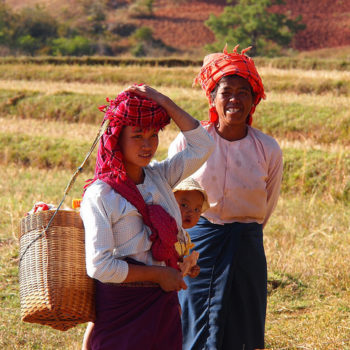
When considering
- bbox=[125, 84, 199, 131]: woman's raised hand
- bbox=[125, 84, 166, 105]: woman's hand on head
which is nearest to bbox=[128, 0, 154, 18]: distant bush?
bbox=[125, 84, 199, 131]: woman's raised hand

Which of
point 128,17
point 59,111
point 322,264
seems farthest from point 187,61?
point 128,17

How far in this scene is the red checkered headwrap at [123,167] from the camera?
270 centimetres

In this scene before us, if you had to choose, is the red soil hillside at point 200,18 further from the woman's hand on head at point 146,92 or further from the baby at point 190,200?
the woman's hand on head at point 146,92

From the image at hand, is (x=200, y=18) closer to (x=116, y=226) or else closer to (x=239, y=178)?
(x=239, y=178)

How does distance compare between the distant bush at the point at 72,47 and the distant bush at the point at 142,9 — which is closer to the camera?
the distant bush at the point at 72,47

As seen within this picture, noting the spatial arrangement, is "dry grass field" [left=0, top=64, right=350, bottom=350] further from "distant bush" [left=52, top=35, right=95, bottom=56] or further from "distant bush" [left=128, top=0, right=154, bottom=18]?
"distant bush" [left=128, top=0, right=154, bottom=18]

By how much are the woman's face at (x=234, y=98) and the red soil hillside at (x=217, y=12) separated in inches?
1826

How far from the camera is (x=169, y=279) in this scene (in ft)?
8.91

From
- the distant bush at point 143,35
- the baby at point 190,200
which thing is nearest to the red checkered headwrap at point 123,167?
the baby at point 190,200

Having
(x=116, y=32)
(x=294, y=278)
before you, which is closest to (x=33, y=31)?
(x=116, y=32)

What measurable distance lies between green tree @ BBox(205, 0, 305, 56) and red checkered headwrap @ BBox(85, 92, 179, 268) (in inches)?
1419

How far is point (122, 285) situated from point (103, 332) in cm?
22

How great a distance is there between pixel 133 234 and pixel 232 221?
3.59 feet

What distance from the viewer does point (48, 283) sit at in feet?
8.51
